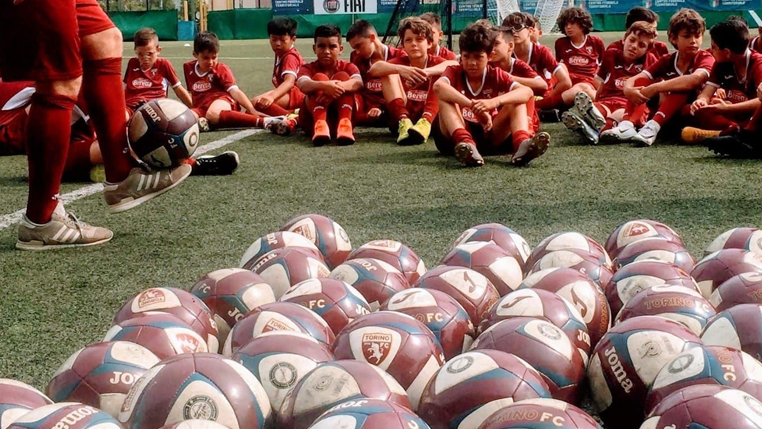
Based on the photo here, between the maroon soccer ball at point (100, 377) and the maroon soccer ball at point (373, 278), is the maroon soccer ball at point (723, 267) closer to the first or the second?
the maroon soccer ball at point (373, 278)

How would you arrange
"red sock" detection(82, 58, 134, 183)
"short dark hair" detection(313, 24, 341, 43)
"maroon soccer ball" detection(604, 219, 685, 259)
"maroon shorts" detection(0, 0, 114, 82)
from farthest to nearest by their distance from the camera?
"short dark hair" detection(313, 24, 341, 43), "red sock" detection(82, 58, 134, 183), "maroon shorts" detection(0, 0, 114, 82), "maroon soccer ball" detection(604, 219, 685, 259)

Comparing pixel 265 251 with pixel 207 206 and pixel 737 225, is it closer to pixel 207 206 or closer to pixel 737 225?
pixel 207 206

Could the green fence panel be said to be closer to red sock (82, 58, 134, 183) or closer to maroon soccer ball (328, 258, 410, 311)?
red sock (82, 58, 134, 183)

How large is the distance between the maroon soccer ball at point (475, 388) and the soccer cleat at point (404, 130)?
587 centimetres

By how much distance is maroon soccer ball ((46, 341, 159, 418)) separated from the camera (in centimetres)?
262

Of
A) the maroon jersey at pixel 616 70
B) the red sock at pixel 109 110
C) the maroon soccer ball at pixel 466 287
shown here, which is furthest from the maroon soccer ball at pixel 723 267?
the maroon jersey at pixel 616 70

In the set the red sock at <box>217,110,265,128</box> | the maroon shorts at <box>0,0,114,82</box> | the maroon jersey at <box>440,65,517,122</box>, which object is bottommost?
the red sock at <box>217,110,265,128</box>

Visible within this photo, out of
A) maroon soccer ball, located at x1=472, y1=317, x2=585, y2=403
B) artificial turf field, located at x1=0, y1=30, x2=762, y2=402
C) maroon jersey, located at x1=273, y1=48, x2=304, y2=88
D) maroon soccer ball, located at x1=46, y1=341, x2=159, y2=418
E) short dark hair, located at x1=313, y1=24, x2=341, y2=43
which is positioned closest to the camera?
maroon soccer ball, located at x1=46, y1=341, x2=159, y2=418

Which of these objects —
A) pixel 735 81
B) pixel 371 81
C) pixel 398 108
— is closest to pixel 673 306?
pixel 735 81

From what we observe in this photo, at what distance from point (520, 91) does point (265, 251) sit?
3.90m

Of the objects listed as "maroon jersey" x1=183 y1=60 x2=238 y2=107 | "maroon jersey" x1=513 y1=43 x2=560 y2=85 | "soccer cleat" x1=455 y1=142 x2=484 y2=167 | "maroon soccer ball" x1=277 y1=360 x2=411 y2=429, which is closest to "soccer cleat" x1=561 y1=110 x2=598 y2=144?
"soccer cleat" x1=455 y1=142 x2=484 y2=167

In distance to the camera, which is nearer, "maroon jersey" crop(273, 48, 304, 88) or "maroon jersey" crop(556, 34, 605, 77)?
"maroon jersey" crop(273, 48, 304, 88)

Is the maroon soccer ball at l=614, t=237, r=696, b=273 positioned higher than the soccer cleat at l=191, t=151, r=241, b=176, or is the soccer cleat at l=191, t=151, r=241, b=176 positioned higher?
the maroon soccer ball at l=614, t=237, r=696, b=273

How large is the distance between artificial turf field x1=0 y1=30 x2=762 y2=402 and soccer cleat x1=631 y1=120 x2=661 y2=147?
0.10m
